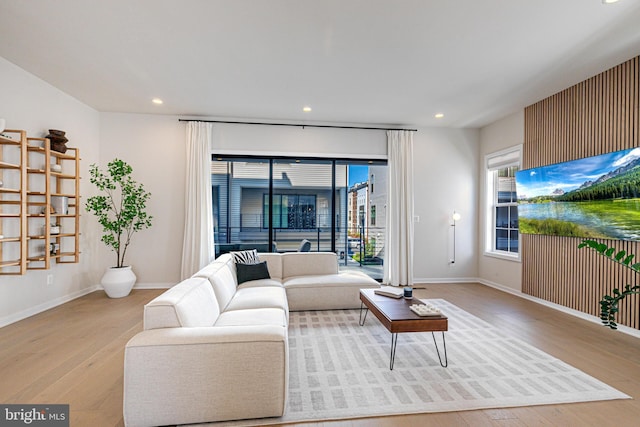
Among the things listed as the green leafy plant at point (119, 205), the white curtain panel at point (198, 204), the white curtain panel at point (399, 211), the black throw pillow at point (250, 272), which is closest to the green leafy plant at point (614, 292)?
the white curtain panel at point (399, 211)

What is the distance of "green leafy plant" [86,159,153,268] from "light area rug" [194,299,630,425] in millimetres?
3304

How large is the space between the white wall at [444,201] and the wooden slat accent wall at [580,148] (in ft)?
3.82

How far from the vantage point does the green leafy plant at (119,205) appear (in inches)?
181

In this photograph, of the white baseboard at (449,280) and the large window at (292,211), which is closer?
the large window at (292,211)

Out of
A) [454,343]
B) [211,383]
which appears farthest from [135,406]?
[454,343]

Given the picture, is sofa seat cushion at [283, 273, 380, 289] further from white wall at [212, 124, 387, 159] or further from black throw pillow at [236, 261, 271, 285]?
white wall at [212, 124, 387, 159]

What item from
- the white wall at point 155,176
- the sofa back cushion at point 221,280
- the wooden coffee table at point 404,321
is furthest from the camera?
the white wall at point 155,176

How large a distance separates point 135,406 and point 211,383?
44 centimetres

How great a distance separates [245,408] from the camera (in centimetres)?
183

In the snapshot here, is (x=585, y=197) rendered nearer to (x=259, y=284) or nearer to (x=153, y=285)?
(x=259, y=284)

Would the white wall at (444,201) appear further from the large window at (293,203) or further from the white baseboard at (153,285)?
the white baseboard at (153,285)

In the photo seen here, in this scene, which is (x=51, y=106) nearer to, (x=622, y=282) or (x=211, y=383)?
(x=211, y=383)

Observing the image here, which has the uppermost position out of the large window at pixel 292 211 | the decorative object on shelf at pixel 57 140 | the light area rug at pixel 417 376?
the decorative object on shelf at pixel 57 140

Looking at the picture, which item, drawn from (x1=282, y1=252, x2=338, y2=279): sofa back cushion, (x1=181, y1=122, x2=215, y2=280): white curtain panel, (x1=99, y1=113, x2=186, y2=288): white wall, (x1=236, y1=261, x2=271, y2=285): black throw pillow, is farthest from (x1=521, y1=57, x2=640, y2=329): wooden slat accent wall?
(x1=99, y1=113, x2=186, y2=288): white wall
